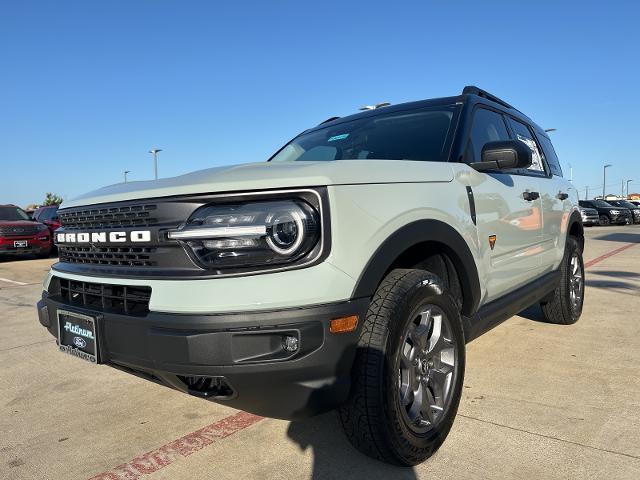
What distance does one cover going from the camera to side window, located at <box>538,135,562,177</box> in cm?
464

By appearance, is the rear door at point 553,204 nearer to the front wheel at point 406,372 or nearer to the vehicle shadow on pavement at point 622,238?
A: the front wheel at point 406,372

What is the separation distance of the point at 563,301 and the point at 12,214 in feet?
48.2

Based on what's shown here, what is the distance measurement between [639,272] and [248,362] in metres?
8.18

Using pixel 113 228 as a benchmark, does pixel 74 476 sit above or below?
→ below

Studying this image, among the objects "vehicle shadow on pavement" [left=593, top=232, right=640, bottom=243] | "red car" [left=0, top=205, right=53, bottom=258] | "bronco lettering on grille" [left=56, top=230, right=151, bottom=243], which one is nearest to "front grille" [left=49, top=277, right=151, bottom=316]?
"bronco lettering on grille" [left=56, top=230, right=151, bottom=243]

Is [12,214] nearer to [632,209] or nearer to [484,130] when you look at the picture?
[484,130]

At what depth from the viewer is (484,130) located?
338 centimetres

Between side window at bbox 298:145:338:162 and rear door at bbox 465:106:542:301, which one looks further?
side window at bbox 298:145:338:162

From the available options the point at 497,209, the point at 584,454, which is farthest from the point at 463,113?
the point at 584,454

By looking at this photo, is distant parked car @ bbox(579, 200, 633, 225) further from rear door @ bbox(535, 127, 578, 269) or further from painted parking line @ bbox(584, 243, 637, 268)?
rear door @ bbox(535, 127, 578, 269)

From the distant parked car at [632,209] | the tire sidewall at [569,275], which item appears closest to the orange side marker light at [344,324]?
the tire sidewall at [569,275]

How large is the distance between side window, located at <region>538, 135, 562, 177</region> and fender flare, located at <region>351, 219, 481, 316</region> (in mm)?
2435

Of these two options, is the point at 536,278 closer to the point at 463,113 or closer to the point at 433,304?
the point at 463,113

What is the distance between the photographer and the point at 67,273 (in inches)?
97.3
